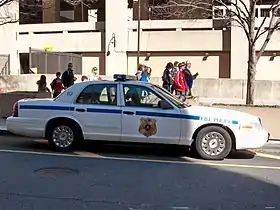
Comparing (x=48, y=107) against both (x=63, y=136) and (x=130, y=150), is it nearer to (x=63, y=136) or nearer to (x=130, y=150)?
(x=63, y=136)

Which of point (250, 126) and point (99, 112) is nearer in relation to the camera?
point (250, 126)

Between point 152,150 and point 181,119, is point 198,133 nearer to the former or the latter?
point 181,119

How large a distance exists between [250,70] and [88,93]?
23.2 feet

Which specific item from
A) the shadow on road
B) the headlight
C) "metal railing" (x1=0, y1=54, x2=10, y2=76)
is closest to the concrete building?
"metal railing" (x1=0, y1=54, x2=10, y2=76)

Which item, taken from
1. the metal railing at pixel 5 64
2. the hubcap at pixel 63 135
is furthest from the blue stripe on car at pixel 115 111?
the metal railing at pixel 5 64

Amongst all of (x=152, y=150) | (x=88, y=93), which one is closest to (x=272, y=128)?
(x=152, y=150)

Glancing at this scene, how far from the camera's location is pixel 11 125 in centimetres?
1054

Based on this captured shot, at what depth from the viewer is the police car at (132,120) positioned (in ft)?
31.7

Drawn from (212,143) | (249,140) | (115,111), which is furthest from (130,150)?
(249,140)

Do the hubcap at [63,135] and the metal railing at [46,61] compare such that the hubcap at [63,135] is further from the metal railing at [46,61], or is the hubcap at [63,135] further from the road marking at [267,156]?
the metal railing at [46,61]

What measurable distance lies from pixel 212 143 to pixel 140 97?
165 cm

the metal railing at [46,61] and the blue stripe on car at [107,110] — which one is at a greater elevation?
the metal railing at [46,61]

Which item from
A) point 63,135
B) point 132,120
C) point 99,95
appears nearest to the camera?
point 132,120

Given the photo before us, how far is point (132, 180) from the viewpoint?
776 centimetres
